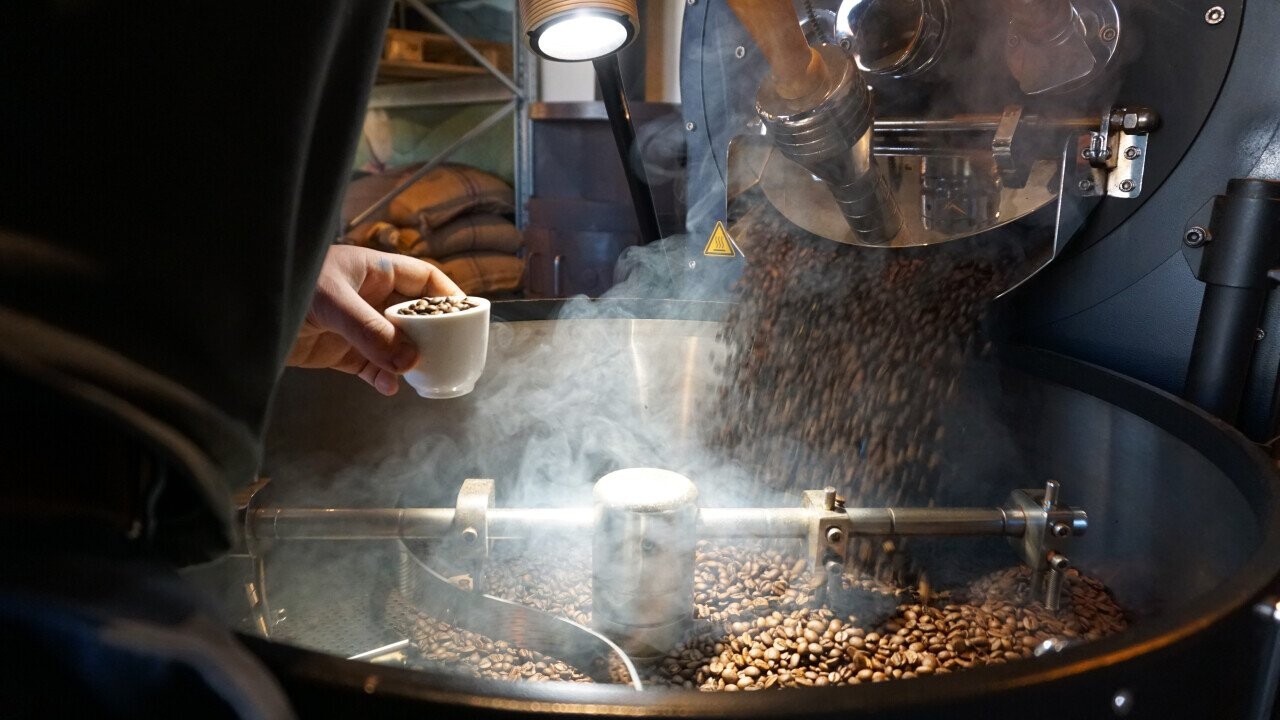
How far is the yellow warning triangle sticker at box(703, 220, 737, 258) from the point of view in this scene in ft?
4.63

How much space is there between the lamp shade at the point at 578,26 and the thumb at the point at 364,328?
0.38 m

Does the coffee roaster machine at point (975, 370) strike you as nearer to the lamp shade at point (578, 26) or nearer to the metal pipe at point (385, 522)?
the metal pipe at point (385, 522)

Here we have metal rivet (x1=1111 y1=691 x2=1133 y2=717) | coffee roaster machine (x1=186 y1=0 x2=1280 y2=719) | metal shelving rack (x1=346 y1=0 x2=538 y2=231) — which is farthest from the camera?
metal shelving rack (x1=346 y1=0 x2=538 y2=231)

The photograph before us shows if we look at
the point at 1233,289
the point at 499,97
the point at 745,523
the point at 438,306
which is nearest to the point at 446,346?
the point at 438,306

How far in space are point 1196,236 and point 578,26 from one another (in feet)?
2.51

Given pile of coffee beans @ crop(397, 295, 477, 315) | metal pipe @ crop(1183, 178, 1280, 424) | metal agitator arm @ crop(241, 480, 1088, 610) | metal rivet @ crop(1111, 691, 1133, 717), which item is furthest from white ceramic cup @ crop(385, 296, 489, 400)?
metal pipe @ crop(1183, 178, 1280, 424)

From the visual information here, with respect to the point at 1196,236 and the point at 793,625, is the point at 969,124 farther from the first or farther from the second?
the point at 793,625

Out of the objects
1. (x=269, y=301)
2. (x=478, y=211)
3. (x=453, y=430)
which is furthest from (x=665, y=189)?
(x=478, y=211)

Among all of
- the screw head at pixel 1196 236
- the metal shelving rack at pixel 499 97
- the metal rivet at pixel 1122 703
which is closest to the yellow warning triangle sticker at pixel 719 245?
the screw head at pixel 1196 236

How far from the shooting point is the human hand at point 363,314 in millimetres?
871

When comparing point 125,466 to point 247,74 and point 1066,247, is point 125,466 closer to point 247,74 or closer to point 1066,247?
point 247,74

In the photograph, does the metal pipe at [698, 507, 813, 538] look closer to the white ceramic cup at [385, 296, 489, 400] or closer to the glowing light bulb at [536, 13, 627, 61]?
the white ceramic cup at [385, 296, 489, 400]

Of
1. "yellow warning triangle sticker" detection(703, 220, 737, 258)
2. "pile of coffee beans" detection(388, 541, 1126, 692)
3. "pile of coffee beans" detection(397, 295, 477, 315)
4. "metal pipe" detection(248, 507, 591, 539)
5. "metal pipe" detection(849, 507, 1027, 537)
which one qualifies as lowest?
"pile of coffee beans" detection(388, 541, 1126, 692)

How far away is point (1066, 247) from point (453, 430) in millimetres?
929
